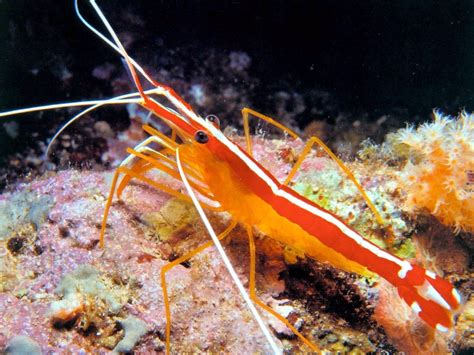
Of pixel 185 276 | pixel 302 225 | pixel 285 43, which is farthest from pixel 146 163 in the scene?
pixel 285 43

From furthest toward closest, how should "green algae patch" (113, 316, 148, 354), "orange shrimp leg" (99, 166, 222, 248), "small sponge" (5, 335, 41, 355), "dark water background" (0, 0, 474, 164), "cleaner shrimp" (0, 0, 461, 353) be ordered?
"dark water background" (0, 0, 474, 164) → "orange shrimp leg" (99, 166, 222, 248) → "cleaner shrimp" (0, 0, 461, 353) → "green algae patch" (113, 316, 148, 354) → "small sponge" (5, 335, 41, 355)

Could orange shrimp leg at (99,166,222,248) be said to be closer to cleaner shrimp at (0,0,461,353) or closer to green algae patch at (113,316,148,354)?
cleaner shrimp at (0,0,461,353)

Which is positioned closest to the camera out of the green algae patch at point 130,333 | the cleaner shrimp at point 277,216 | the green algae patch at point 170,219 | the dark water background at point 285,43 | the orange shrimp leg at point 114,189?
the green algae patch at point 130,333

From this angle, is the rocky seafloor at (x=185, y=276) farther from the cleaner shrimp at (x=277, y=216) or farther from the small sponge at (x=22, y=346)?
the cleaner shrimp at (x=277, y=216)

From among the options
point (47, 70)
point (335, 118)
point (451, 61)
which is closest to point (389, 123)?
point (335, 118)

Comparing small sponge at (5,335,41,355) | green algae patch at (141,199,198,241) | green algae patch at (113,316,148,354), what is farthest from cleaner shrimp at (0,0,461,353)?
small sponge at (5,335,41,355)

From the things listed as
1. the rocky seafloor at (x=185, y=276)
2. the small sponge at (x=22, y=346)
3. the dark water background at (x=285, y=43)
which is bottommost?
the small sponge at (x=22, y=346)

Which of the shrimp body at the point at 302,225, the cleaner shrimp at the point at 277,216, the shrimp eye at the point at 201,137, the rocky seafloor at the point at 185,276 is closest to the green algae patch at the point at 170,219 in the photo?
the rocky seafloor at the point at 185,276
